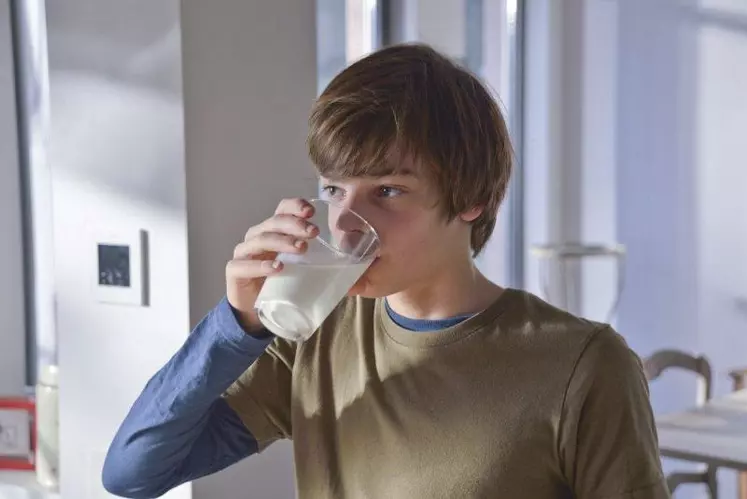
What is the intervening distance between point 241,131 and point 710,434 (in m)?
1.61

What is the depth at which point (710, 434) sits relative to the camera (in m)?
2.48

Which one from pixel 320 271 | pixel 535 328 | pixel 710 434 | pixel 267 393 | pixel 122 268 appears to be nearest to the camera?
pixel 320 271

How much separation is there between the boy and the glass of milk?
0.02 m

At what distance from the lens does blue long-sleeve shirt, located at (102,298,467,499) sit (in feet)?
3.18

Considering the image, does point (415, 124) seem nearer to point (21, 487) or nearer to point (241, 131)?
point (241, 131)

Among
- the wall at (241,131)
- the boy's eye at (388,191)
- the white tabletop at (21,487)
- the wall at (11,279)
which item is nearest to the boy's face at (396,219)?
the boy's eye at (388,191)

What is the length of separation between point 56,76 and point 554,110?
8.85ft

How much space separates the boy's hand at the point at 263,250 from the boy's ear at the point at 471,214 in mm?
184

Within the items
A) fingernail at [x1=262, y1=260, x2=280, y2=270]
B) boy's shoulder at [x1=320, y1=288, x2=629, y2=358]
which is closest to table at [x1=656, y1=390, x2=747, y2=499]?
boy's shoulder at [x1=320, y1=288, x2=629, y2=358]

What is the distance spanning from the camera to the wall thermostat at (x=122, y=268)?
1.45 meters

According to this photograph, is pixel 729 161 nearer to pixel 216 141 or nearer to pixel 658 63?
pixel 658 63

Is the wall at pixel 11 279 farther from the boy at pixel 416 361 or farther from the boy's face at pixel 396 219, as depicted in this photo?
the boy's face at pixel 396 219

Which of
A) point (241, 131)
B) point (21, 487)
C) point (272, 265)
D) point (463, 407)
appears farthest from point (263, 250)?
point (21, 487)

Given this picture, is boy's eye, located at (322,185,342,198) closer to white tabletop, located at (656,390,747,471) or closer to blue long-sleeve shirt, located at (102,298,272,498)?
blue long-sleeve shirt, located at (102,298,272,498)
